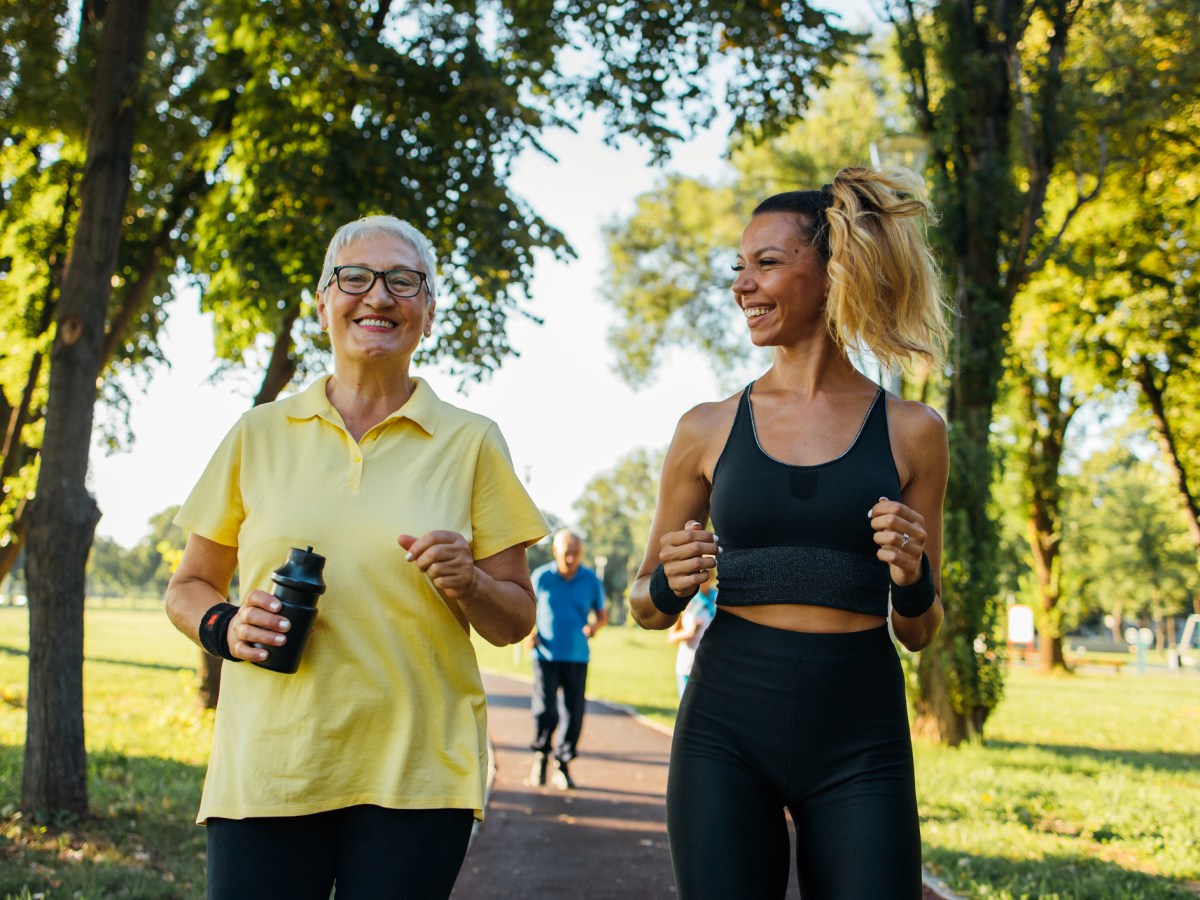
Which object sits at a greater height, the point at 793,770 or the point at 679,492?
the point at 679,492

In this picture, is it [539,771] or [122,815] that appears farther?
[539,771]

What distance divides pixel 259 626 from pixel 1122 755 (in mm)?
14397

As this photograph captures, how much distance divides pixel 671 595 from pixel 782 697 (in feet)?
1.30

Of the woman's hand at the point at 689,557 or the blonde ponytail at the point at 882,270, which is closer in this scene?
the woman's hand at the point at 689,557

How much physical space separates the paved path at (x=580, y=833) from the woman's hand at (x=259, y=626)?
4409mm

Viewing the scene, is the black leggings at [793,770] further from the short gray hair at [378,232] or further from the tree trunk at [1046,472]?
the tree trunk at [1046,472]

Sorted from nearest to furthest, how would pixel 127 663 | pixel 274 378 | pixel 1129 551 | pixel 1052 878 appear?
pixel 1052 878 < pixel 274 378 < pixel 127 663 < pixel 1129 551

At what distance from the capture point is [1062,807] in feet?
30.7

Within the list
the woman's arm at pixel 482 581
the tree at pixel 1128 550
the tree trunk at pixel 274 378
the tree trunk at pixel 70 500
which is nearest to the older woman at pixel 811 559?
the woman's arm at pixel 482 581

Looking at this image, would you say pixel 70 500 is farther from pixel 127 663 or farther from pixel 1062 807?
pixel 127 663

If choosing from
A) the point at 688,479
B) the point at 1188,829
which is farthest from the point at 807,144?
the point at 688,479

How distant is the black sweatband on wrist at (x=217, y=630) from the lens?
8.51ft

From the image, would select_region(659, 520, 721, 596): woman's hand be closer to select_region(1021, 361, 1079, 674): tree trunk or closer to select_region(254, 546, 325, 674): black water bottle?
select_region(254, 546, 325, 674): black water bottle

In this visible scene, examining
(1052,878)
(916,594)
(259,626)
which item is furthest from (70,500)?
(1052,878)
